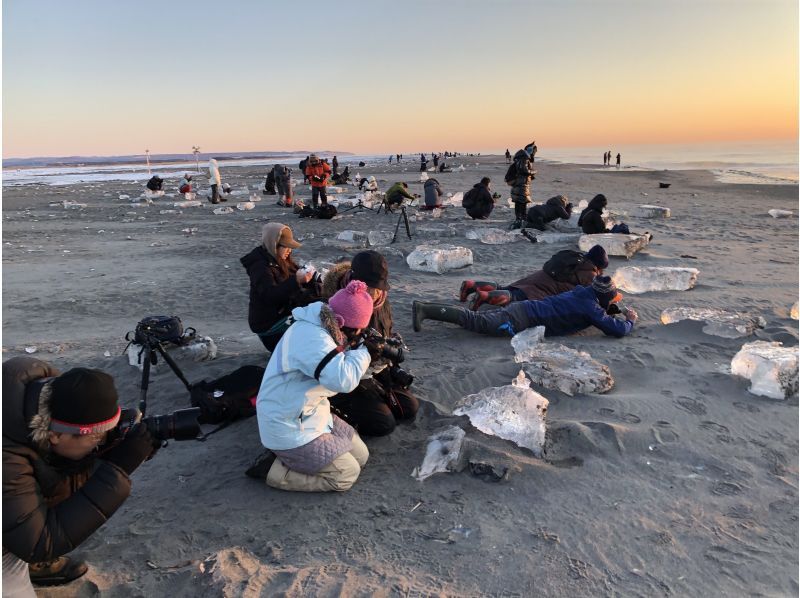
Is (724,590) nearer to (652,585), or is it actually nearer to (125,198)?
(652,585)

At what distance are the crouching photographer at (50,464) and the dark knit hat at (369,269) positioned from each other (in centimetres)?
179

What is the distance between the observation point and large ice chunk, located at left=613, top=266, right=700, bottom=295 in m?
7.06

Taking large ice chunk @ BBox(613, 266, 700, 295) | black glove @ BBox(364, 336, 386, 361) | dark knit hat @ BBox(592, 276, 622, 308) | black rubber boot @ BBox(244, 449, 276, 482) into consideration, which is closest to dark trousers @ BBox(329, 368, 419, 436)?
black rubber boot @ BBox(244, 449, 276, 482)

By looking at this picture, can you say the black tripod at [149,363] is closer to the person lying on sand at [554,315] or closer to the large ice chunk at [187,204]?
the person lying on sand at [554,315]

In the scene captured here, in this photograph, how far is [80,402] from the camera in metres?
1.97

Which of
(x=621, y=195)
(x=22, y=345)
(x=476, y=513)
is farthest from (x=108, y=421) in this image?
(x=621, y=195)

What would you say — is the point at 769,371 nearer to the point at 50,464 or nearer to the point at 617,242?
the point at 50,464

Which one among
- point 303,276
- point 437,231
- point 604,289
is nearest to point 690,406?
point 604,289

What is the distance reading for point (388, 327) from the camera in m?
4.27

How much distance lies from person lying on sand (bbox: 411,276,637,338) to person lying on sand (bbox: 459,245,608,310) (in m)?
0.36

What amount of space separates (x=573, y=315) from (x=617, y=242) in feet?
14.2

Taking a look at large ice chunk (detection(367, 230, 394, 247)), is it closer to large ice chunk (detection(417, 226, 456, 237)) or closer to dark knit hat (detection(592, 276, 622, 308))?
large ice chunk (detection(417, 226, 456, 237))

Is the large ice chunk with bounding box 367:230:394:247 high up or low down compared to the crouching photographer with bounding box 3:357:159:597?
down

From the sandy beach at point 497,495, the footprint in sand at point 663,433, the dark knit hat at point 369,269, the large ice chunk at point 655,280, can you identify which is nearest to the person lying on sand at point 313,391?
the sandy beach at point 497,495
